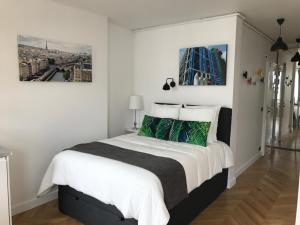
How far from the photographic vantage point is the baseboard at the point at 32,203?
2.68 metres

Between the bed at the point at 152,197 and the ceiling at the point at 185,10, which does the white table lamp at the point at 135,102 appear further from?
the ceiling at the point at 185,10

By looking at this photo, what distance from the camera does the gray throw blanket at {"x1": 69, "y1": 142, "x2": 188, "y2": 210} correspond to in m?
2.03

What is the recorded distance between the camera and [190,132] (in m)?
2.97

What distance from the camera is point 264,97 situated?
4.81 meters

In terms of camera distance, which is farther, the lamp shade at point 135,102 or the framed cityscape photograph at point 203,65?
the lamp shade at point 135,102

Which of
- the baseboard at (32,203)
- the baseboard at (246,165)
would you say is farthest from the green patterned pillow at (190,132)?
the baseboard at (32,203)

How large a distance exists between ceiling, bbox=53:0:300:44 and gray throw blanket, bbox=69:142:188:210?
69.8 inches

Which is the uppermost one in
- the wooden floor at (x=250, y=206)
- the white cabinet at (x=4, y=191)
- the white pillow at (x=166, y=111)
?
the white pillow at (x=166, y=111)

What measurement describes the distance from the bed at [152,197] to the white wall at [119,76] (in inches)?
36.5

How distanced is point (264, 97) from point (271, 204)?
97.6 inches

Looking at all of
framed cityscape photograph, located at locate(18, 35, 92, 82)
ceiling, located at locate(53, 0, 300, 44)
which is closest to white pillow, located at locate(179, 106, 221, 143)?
ceiling, located at locate(53, 0, 300, 44)

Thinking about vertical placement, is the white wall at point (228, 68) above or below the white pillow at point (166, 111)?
above

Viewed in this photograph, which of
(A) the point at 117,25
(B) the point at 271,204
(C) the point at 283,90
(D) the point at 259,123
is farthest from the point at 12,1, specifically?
(C) the point at 283,90

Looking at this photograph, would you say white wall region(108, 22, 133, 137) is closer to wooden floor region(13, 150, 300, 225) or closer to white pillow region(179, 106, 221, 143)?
white pillow region(179, 106, 221, 143)
